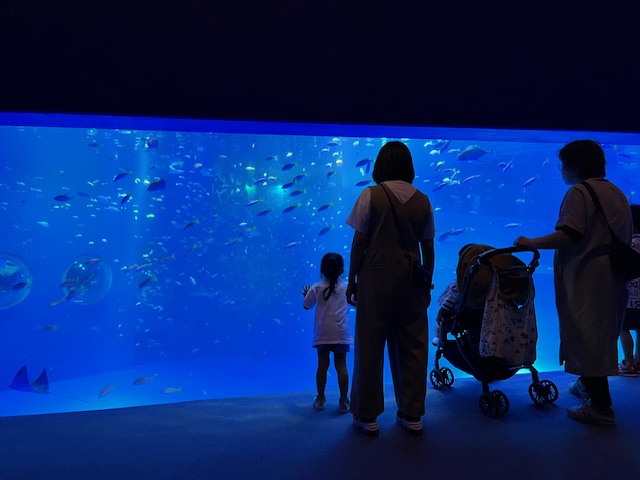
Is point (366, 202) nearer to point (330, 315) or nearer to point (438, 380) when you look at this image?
point (330, 315)

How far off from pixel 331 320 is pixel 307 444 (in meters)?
1.13

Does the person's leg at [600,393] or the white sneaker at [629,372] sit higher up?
the person's leg at [600,393]

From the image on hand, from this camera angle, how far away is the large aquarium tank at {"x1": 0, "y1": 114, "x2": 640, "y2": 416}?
14.3 metres

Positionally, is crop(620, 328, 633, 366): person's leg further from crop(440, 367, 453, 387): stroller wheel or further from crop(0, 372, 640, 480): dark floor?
crop(440, 367, 453, 387): stroller wheel

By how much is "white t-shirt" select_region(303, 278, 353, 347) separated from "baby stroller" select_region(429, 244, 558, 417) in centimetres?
81

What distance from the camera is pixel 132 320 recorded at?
17406mm

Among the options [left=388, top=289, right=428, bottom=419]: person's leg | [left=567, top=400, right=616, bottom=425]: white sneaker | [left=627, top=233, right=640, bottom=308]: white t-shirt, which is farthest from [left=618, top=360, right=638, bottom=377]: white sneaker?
[left=388, top=289, right=428, bottom=419]: person's leg

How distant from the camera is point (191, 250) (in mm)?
13547

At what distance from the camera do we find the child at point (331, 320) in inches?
133

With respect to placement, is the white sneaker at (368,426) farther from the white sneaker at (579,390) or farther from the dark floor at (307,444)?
the white sneaker at (579,390)

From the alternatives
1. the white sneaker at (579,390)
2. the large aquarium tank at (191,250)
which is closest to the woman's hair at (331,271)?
the white sneaker at (579,390)

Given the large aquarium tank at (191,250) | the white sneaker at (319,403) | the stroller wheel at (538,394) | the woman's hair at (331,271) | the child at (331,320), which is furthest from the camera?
the large aquarium tank at (191,250)

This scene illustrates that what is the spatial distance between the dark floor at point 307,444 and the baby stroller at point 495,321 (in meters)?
0.19

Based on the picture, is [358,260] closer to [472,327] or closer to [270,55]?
Answer: [472,327]
